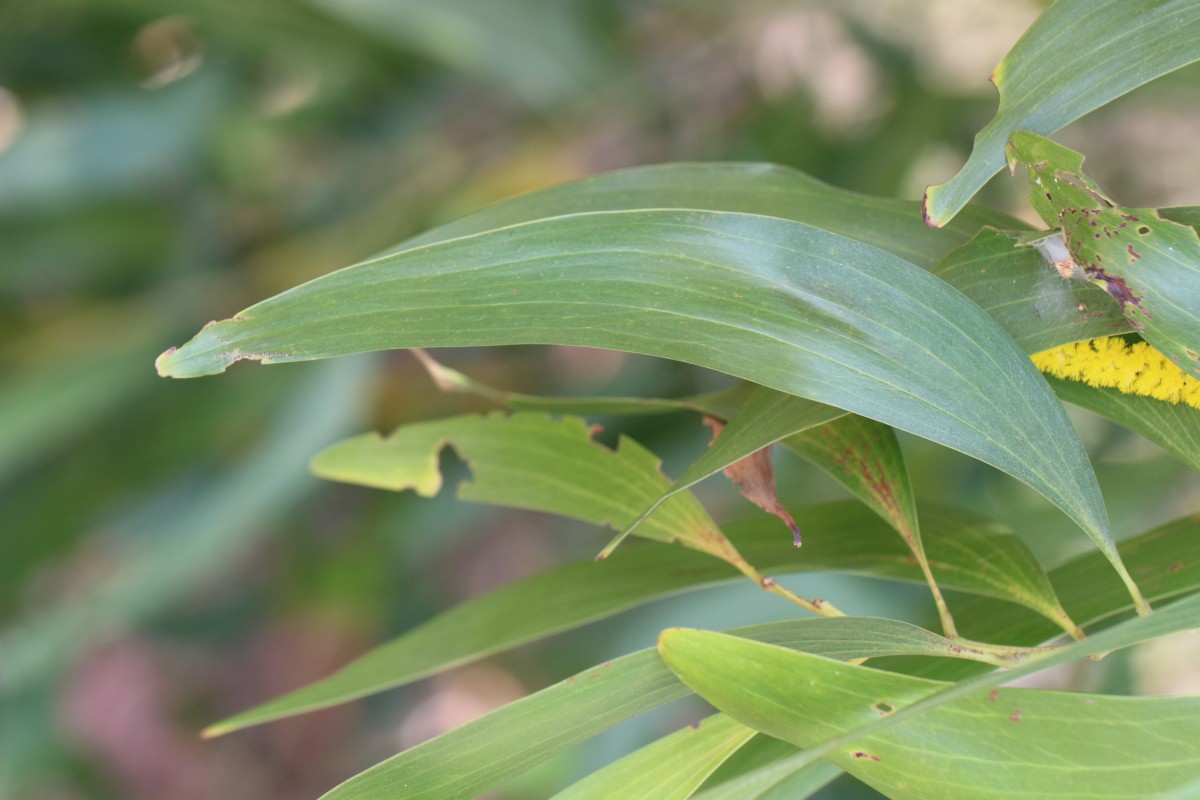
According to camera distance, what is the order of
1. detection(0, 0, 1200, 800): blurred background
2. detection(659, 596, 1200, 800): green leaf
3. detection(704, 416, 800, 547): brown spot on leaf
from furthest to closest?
detection(0, 0, 1200, 800): blurred background → detection(704, 416, 800, 547): brown spot on leaf → detection(659, 596, 1200, 800): green leaf

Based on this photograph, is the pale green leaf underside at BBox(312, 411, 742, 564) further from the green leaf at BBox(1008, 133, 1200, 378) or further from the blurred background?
the blurred background

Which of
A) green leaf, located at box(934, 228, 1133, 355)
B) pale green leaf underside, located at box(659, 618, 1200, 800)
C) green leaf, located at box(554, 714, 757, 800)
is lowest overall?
green leaf, located at box(554, 714, 757, 800)

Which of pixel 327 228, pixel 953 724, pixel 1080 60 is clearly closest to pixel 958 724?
pixel 953 724

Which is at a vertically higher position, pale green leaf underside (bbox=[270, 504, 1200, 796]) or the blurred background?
the blurred background

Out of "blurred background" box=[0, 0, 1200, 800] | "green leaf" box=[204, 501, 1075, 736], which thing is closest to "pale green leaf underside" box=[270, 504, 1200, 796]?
"green leaf" box=[204, 501, 1075, 736]

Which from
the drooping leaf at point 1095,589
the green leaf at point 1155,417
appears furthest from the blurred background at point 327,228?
the green leaf at point 1155,417


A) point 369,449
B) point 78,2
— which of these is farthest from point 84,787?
point 369,449

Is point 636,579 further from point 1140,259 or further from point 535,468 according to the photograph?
point 1140,259

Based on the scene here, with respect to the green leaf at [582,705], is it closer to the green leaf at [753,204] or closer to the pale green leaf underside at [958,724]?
the pale green leaf underside at [958,724]
